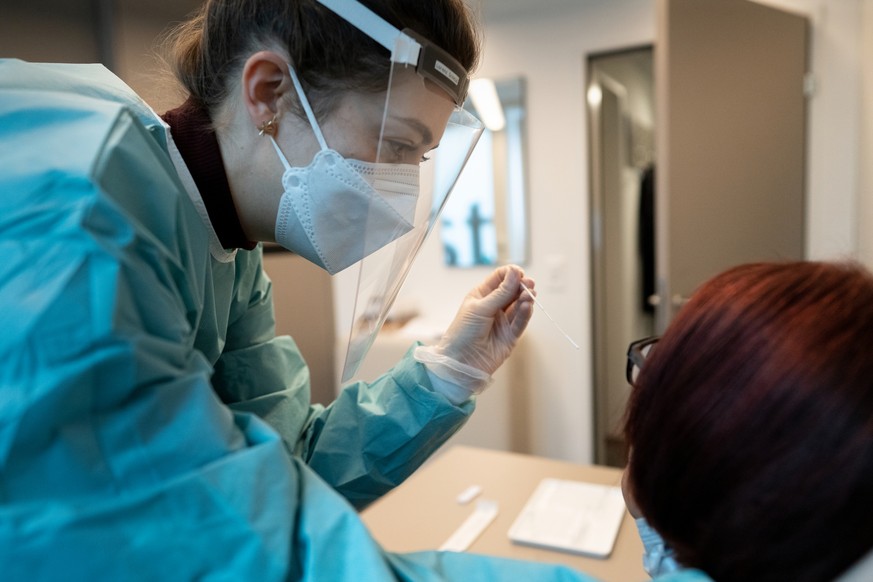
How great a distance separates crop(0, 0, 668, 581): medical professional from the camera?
47cm

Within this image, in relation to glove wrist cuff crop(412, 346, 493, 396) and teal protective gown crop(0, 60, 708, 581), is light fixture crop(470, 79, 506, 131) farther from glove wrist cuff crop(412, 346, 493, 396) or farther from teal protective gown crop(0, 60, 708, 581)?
teal protective gown crop(0, 60, 708, 581)

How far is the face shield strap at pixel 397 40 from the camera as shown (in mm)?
731

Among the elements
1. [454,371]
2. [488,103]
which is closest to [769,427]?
[454,371]

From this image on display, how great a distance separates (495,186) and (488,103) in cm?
41

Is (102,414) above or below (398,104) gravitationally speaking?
below

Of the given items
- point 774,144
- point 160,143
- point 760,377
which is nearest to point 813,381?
point 760,377

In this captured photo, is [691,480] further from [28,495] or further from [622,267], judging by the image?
[622,267]

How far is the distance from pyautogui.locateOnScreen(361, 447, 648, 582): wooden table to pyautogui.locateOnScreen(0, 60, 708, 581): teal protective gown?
60cm

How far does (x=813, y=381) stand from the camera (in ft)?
1.77

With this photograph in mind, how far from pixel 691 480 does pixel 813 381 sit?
0.15 m

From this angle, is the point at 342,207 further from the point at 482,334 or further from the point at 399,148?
the point at 482,334

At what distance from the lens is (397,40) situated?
2.43ft

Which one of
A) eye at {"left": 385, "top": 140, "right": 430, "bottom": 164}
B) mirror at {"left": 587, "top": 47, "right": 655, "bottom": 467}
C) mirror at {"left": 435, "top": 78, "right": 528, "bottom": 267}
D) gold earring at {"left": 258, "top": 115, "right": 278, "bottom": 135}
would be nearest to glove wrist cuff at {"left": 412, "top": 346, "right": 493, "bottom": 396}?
eye at {"left": 385, "top": 140, "right": 430, "bottom": 164}

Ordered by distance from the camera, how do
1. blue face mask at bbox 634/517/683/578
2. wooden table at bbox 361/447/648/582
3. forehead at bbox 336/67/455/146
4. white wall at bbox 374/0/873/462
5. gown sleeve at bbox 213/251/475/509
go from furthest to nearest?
white wall at bbox 374/0/873/462
wooden table at bbox 361/447/648/582
gown sleeve at bbox 213/251/475/509
forehead at bbox 336/67/455/146
blue face mask at bbox 634/517/683/578
